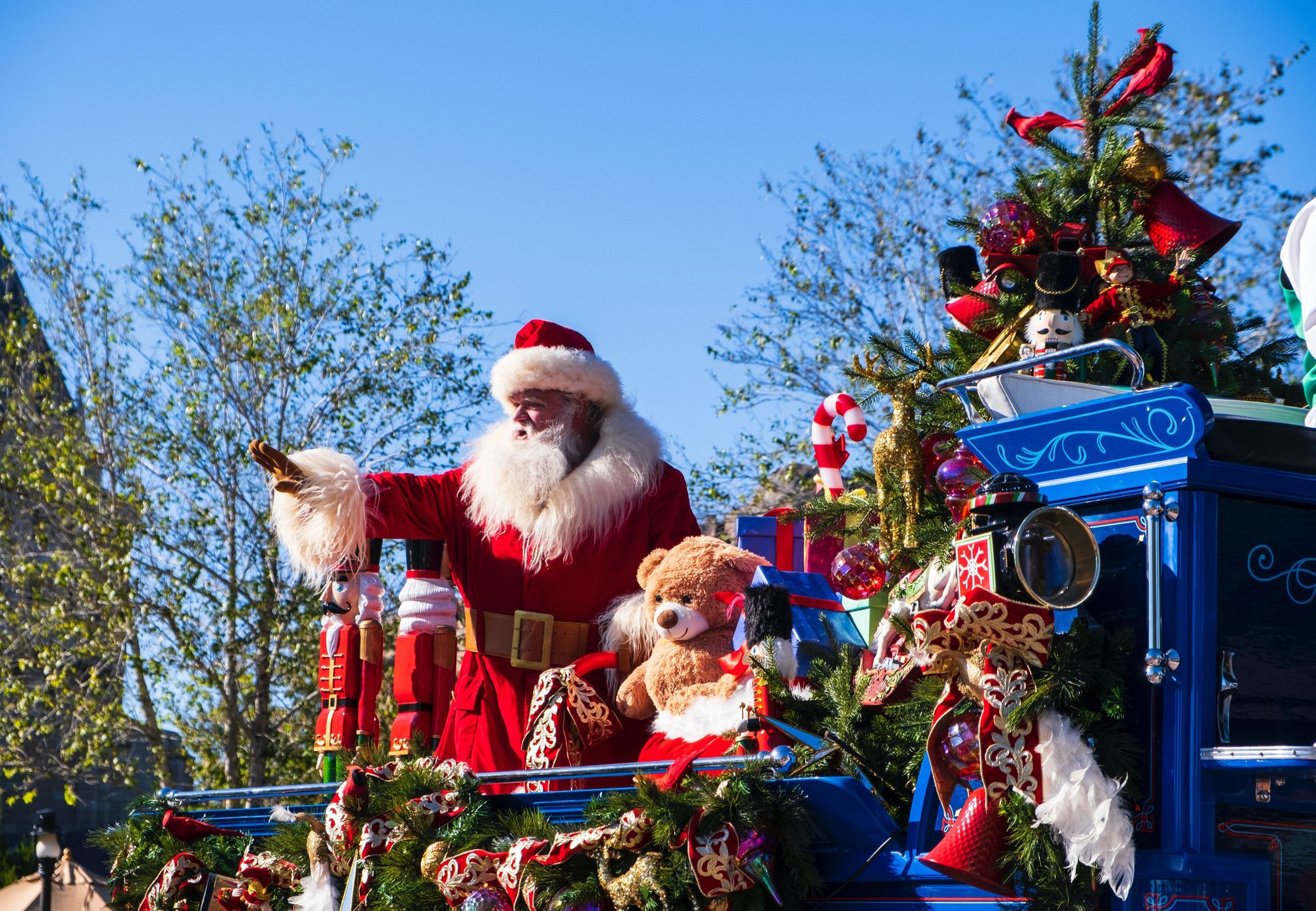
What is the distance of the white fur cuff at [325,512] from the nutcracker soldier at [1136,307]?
2.75 m

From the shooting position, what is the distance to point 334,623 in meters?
5.95

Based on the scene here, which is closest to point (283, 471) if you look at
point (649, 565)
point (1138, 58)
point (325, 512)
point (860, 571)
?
point (325, 512)

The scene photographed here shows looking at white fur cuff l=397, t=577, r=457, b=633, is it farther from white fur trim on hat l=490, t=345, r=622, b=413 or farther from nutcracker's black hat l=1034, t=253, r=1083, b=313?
nutcracker's black hat l=1034, t=253, r=1083, b=313

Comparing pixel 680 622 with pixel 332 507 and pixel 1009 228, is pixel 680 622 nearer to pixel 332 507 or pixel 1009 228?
pixel 332 507

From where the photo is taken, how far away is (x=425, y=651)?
5.59 m

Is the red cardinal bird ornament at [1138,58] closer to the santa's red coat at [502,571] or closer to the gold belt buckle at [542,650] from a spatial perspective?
the santa's red coat at [502,571]

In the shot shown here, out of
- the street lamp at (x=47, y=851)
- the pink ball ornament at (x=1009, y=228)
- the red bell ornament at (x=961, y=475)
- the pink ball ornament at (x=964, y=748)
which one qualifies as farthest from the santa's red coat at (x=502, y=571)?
the street lamp at (x=47, y=851)

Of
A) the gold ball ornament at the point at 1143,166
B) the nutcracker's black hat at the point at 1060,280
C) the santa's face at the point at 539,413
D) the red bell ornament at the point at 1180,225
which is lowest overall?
the santa's face at the point at 539,413

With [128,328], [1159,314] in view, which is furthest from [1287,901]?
[128,328]

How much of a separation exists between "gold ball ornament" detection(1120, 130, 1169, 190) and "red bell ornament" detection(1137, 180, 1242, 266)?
0.05m

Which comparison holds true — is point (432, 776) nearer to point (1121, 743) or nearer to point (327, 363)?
point (1121, 743)

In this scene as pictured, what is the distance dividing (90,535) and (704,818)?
9886mm

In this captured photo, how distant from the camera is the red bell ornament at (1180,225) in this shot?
4.92 metres

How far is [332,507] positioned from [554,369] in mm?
1010
